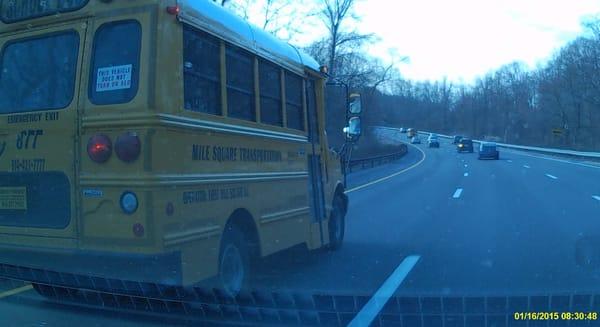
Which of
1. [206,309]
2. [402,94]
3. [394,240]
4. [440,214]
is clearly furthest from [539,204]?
[402,94]

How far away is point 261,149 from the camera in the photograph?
270 inches

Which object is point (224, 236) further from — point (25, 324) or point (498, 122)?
point (498, 122)

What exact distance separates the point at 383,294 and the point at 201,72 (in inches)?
113

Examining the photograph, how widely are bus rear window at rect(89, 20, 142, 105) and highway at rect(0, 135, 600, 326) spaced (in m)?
1.88

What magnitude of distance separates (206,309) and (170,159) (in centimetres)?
141

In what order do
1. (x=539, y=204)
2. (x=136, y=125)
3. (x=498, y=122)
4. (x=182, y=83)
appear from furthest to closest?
(x=498, y=122)
(x=539, y=204)
(x=182, y=83)
(x=136, y=125)

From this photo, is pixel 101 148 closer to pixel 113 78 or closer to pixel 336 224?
pixel 113 78

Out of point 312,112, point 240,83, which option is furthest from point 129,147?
point 312,112

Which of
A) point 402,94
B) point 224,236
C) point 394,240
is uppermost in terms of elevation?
point 402,94

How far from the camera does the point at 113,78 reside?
5.13 meters

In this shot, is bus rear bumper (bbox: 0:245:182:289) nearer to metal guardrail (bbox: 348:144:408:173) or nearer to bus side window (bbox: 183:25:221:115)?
bus side window (bbox: 183:25:221:115)

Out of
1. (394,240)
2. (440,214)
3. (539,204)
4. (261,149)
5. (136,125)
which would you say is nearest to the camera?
(136,125)

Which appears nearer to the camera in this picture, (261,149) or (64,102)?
Answer: (64,102)

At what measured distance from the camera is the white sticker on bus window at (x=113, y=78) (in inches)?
199
